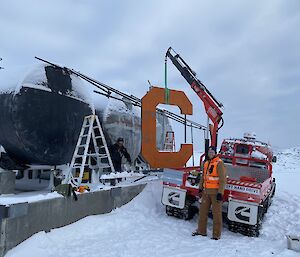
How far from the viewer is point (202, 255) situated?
5.27 metres

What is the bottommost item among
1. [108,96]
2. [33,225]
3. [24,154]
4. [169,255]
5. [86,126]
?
[169,255]

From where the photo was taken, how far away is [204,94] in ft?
33.5

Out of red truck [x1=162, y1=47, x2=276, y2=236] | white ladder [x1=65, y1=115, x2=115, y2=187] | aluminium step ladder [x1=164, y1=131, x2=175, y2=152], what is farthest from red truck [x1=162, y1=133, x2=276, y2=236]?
aluminium step ladder [x1=164, y1=131, x2=175, y2=152]

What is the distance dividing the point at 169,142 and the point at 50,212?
858 cm

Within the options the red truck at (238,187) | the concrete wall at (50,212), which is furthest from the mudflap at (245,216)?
the concrete wall at (50,212)

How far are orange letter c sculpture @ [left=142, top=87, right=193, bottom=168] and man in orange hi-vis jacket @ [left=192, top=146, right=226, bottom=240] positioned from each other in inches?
118

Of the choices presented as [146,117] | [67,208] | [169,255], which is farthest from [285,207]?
[67,208]

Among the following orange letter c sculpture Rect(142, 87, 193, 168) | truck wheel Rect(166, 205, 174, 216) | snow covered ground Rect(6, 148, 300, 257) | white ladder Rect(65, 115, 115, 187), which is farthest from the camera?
orange letter c sculpture Rect(142, 87, 193, 168)

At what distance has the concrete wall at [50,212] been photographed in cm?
492

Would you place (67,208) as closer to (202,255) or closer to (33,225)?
(33,225)

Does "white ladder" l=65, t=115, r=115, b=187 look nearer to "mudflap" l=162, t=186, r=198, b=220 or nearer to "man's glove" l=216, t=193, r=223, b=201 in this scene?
"mudflap" l=162, t=186, r=198, b=220

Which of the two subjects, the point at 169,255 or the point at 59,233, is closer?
the point at 169,255

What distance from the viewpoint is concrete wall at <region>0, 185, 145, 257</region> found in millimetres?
4918

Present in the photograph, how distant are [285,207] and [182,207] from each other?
3332mm
